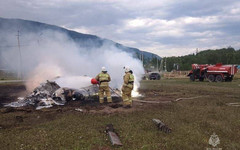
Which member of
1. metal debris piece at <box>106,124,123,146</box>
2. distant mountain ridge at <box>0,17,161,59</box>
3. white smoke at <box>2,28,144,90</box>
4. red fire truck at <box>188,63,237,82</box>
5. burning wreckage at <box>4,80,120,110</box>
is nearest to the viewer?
metal debris piece at <box>106,124,123,146</box>

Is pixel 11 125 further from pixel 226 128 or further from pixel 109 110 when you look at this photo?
pixel 226 128

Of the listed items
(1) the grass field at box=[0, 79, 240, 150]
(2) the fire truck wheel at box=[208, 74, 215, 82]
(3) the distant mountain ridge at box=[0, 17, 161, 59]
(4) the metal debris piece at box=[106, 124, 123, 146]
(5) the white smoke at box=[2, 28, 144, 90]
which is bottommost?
(1) the grass field at box=[0, 79, 240, 150]

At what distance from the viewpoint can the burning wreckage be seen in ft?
37.4

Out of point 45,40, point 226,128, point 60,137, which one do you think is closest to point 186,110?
point 226,128

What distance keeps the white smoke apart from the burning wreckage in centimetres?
100

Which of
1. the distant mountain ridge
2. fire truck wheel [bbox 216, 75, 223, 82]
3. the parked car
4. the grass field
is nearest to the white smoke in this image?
the distant mountain ridge

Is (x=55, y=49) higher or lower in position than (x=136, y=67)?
higher

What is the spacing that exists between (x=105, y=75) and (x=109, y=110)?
260 centimetres

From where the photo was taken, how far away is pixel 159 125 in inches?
274

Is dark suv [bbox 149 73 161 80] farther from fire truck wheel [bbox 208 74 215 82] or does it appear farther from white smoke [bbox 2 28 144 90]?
white smoke [bbox 2 28 144 90]

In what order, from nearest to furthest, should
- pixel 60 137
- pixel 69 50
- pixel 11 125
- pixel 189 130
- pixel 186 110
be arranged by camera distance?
pixel 60 137
pixel 189 130
pixel 11 125
pixel 186 110
pixel 69 50

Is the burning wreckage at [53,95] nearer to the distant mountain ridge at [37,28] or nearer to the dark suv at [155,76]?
the distant mountain ridge at [37,28]

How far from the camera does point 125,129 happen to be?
6891mm

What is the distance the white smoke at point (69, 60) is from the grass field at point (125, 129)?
5.62 meters
